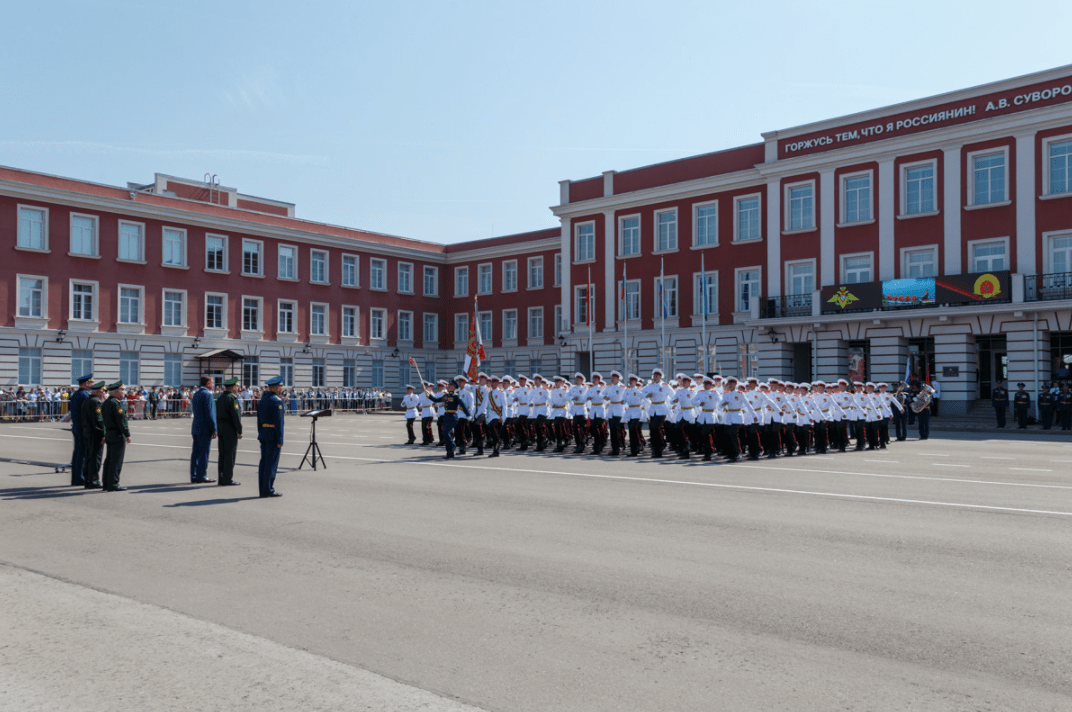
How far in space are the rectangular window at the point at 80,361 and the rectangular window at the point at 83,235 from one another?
504 cm

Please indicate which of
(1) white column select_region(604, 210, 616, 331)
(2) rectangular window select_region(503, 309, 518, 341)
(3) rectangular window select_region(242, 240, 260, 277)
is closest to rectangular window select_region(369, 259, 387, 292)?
(3) rectangular window select_region(242, 240, 260, 277)

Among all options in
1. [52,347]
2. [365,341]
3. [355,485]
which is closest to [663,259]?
[365,341]

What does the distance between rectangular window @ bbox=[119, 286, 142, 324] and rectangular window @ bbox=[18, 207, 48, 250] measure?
4464 millimetres

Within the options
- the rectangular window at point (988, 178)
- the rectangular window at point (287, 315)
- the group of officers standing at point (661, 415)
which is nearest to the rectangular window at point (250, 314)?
the rectangular window at point (287, 315)

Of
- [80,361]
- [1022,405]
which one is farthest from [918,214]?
[80,361]

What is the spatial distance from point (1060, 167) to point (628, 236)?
817 inches

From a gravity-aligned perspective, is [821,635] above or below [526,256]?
below

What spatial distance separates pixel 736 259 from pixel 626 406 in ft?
83.4

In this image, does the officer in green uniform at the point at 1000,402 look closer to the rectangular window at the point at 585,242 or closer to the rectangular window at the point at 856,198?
the rectangular window at the point at 856,198

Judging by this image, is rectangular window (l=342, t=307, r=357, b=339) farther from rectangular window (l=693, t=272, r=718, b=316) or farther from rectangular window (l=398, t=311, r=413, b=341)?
rectangular window (l=693, t=272, r=718, b=316)

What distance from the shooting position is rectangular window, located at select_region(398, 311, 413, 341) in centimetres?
6094

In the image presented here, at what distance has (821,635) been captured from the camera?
220 inches

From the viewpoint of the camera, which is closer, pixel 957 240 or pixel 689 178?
pixel 957 240

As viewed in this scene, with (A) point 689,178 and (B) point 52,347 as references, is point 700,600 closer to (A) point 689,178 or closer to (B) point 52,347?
(A) point 689,178
